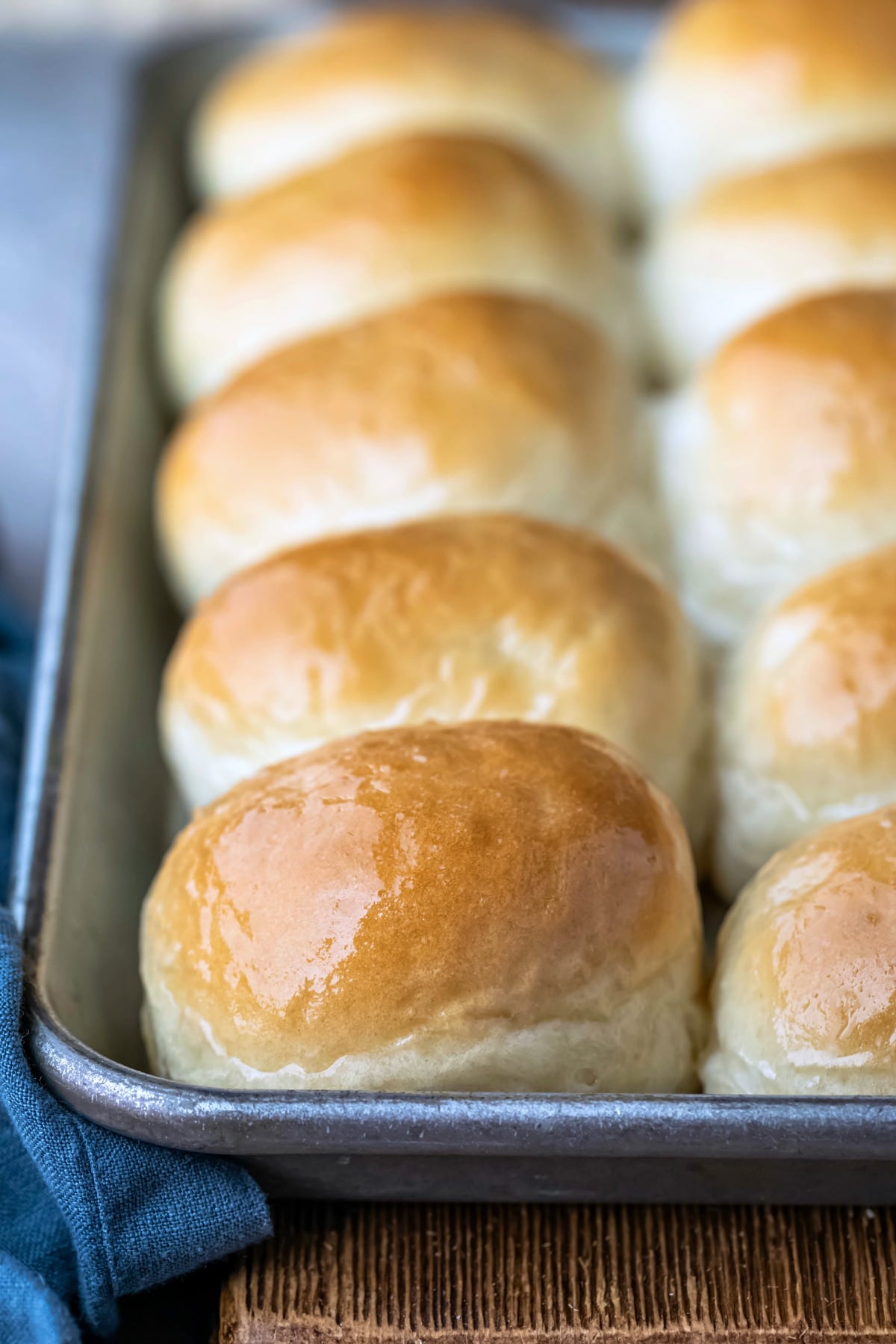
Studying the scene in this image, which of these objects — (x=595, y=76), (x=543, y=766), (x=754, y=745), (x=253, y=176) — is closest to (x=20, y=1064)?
(x=543, y=766)

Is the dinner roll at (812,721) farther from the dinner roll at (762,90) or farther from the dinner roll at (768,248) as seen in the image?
the dinner roll at (762,90)

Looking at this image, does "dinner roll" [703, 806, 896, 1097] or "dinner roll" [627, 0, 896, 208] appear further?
"dinner roll" [627, 0, 896, 208]

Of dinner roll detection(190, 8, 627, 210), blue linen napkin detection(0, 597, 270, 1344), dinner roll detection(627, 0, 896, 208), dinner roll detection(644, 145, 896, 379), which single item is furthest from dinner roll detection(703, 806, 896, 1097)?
dinner roll detection(190, 8, 627, 210)

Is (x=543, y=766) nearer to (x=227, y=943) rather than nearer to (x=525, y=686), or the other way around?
(x=525, y=686)

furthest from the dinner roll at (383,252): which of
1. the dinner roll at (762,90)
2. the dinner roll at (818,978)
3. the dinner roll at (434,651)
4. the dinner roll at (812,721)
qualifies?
the dinner roll at (818,978)

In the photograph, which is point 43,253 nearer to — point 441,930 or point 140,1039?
point 140,1039

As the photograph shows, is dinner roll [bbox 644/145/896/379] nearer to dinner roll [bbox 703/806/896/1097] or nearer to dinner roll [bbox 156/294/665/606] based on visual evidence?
dinner roll [bbox 156/294/665/606]

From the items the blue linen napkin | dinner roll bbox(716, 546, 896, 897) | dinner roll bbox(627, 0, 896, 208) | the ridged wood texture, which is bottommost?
the ridged wood texture

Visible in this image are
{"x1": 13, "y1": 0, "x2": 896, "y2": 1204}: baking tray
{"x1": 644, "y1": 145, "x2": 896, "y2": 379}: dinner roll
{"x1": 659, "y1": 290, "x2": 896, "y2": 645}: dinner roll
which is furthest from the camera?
{"x1": 644, "y1": 145, "x2": 896, "y2": 379}: dinner roll
